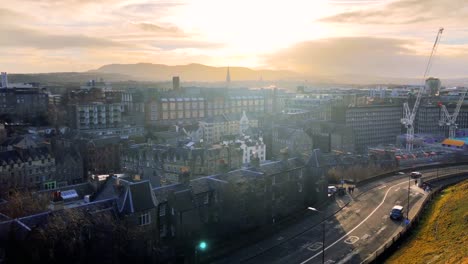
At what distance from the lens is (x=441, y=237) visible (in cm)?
3872

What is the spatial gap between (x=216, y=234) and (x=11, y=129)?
234 feet

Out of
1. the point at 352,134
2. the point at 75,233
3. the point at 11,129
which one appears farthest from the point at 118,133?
the point at 75,233

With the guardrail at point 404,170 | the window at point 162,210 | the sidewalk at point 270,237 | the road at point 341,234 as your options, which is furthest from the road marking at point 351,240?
the guardrail at point 404,170

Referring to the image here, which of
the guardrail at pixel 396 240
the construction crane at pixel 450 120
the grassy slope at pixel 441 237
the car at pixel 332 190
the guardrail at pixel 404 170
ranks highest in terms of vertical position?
the construction crane at pixel 450 120

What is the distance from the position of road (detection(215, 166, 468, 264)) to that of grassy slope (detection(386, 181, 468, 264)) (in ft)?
8.95

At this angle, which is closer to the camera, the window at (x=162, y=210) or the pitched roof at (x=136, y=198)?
the pitched roof at (x=136, y=198)

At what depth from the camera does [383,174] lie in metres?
71.7

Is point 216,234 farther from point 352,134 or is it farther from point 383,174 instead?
point 352,134

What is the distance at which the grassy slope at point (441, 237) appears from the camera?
109ft

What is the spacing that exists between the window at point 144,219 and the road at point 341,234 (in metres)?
7.07

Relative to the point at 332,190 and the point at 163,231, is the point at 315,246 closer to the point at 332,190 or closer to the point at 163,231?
the point at 163,231

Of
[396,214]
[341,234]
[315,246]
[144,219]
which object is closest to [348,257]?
[315,246]

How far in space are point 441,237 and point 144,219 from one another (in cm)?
2530

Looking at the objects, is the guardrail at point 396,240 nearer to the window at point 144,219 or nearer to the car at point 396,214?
the car at point 396,214
